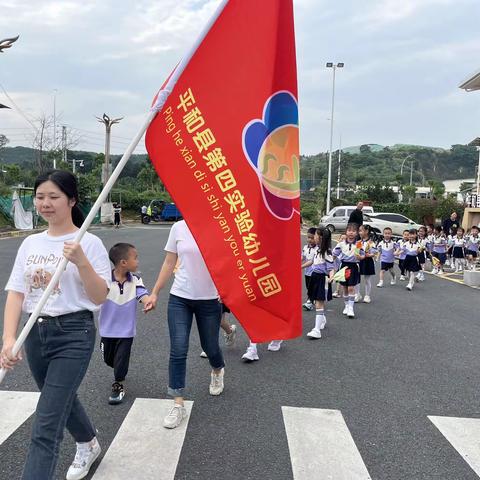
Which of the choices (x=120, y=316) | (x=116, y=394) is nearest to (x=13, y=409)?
(x=116, y=394)

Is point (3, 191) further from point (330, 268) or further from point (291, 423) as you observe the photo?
point (291, 423)

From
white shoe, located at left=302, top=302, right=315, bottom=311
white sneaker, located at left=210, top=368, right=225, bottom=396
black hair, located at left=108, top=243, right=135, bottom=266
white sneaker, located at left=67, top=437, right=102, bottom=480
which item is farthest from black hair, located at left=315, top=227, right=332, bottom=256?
white sneaker, located at left=67, top=437, right=102, bottom=480

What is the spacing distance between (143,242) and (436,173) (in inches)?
4435

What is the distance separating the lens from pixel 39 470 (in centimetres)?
247

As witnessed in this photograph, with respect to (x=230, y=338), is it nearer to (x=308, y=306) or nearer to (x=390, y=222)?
(x=308, y=306)

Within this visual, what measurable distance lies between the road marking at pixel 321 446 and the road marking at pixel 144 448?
2.74 ft

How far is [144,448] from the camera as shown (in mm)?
3473

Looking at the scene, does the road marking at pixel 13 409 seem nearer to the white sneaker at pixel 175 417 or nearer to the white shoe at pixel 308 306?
the white sneaker at pixel 175 417

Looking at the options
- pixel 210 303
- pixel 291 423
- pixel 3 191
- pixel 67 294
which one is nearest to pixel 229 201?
pixel 67 294

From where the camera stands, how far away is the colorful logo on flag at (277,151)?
9.58 feet

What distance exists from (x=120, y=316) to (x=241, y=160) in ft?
7.19

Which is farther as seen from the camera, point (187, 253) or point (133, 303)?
point (133, 303)

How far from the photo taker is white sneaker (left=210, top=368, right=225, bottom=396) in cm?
452

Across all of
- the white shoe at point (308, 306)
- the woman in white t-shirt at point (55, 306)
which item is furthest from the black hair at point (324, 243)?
the woman in white t-shirt at point (55, 306)
